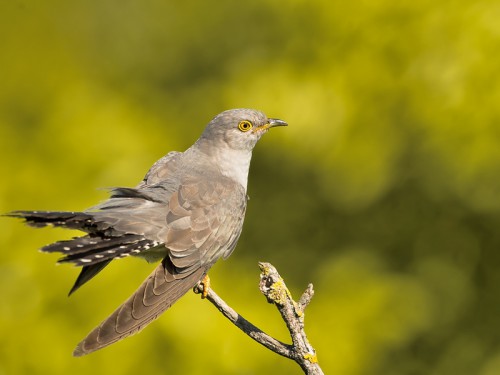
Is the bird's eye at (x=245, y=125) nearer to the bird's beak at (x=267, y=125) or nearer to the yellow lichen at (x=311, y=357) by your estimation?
the bird's beak at (x=267, y=125)

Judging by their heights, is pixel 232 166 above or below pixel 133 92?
below

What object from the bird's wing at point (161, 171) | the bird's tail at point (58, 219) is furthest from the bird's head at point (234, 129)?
the bird's tail at point (58, 219)

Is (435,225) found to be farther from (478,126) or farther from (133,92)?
(133,92)

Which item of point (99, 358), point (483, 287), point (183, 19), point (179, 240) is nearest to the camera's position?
point (179, 240)

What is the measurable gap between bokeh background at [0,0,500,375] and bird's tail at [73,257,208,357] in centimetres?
166

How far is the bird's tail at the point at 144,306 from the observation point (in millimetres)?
3766

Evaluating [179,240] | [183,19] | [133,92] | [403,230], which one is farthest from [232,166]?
[183,19]

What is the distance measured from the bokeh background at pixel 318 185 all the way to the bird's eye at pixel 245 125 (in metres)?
1.38

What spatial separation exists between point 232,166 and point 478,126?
2.28m

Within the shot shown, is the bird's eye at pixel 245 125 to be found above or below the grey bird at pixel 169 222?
above

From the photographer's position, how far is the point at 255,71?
24.4 ft

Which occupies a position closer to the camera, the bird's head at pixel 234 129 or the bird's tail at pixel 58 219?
the bird's tail at pixel 58 219

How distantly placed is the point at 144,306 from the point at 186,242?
0.45m

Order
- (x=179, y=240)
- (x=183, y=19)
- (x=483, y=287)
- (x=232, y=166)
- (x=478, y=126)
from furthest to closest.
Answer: (x=183, y=19) < (x=483, y=287) < (x=478, y=126) < (x=232, y=166) < (x=179, y=240)
